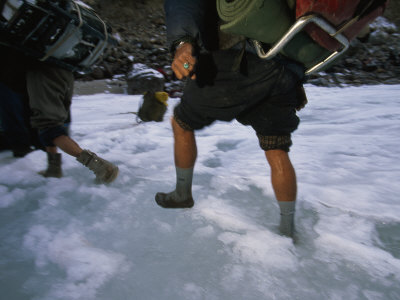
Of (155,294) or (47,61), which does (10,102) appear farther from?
(155,294)

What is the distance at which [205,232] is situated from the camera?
55.1 inches

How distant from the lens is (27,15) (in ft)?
4.75

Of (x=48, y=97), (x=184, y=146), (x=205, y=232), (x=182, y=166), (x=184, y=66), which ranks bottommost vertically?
(x=205, y=232)

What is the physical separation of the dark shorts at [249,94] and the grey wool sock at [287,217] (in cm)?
29

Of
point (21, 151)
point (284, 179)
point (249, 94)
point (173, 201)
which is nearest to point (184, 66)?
point (249, 94)

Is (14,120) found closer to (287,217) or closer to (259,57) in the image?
(259,57)

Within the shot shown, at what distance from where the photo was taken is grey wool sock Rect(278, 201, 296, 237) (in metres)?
1.30

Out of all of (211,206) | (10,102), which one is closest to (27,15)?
(10,102)

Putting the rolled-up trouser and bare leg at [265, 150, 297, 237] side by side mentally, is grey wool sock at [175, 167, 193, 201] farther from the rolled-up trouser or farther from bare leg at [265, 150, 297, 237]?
the rolled-up trouser

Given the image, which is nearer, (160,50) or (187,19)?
(187,19)

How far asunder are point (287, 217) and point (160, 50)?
1103cm

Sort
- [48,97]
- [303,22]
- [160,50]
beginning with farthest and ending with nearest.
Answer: [160,50]
[48,97]
[303,22]

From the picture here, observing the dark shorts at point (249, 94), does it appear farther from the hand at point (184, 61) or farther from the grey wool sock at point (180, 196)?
the grey wool sock at point (180, 196)

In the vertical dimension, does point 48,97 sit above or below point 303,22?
below
